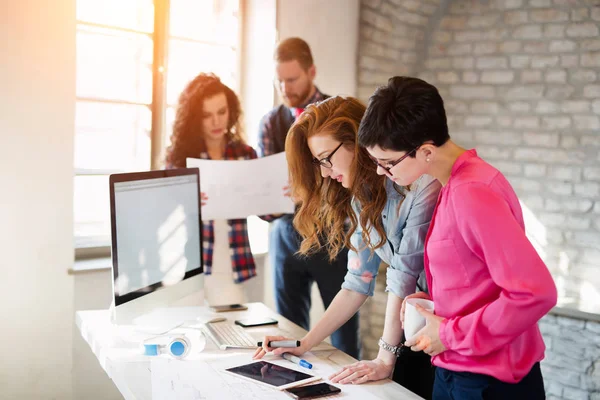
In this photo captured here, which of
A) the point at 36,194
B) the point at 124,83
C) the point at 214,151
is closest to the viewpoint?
the point at 36,194

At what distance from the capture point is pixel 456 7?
3.87 metres

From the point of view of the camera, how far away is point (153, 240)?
1757 millimetres

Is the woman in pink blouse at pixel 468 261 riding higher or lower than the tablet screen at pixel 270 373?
higher

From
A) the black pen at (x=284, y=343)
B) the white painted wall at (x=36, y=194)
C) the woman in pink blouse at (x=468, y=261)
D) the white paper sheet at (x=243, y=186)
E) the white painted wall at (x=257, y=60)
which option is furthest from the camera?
the white painted wall at (x=257, y=60)

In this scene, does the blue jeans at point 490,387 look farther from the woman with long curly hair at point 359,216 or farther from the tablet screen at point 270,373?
the tablet screen at point 270,373

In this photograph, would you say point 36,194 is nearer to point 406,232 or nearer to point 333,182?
point 333,182

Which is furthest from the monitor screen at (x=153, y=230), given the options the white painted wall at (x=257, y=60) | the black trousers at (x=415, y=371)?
the white painted wall at (x=257, y=60)

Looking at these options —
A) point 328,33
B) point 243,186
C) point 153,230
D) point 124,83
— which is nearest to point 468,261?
point 153,230

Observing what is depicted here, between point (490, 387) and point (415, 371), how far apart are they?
381 millimetres

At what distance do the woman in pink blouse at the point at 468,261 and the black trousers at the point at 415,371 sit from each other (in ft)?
0.84

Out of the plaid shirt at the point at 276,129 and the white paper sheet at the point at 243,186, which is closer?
the white paper sheet at the point at 243,186

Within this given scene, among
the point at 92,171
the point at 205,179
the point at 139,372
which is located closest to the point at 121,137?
the point at 92,171

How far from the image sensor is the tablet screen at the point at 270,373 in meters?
1.43

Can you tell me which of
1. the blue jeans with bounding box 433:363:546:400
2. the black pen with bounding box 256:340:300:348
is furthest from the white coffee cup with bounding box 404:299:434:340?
the black pen with bounding box 256:340:300:348
